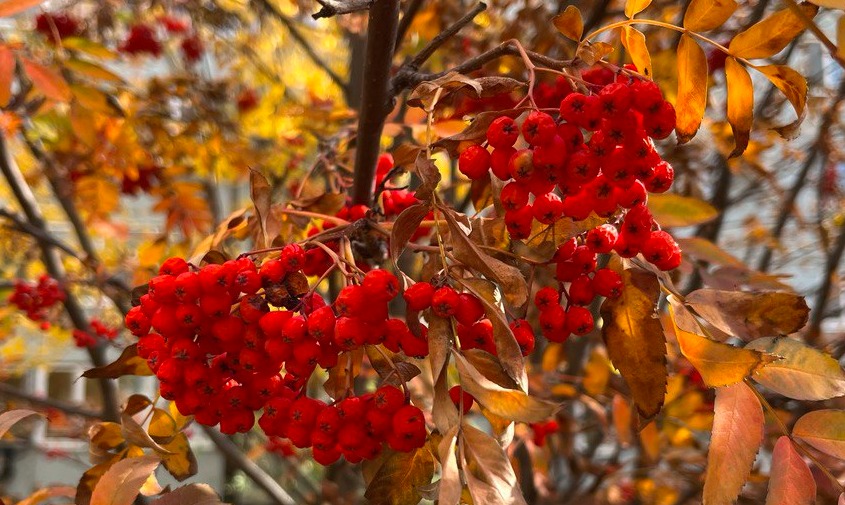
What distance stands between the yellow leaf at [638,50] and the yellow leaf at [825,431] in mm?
521

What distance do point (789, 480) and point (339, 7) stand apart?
0.86m

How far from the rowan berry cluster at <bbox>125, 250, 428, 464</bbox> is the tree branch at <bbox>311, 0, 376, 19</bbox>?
32cm

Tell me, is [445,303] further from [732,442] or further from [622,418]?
[622,418]

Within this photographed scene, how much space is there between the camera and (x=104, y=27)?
13.2ft

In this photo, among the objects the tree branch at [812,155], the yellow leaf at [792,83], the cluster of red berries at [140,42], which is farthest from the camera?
the cluster of red berries at [140,42]

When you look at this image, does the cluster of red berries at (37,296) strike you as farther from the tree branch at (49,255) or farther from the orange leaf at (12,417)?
the orange leaf at (12,417)

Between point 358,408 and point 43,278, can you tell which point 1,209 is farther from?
point 358,408

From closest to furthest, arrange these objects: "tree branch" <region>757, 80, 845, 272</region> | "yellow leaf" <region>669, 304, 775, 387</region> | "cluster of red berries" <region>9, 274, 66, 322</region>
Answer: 1. "yellow leaf" <region>669, 304, 775, 387</region>
2. "cluster of red berries" <region>9, 274, 66, 322</region>
3. "tree branch" <region>757, 80, 845, 272</region>

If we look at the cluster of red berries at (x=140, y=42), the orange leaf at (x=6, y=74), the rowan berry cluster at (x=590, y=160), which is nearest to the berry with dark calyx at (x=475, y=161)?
the rowan berry cluster at (x=590, y=160)

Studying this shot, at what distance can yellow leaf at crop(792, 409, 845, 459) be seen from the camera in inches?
37.4

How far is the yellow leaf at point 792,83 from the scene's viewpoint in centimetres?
97

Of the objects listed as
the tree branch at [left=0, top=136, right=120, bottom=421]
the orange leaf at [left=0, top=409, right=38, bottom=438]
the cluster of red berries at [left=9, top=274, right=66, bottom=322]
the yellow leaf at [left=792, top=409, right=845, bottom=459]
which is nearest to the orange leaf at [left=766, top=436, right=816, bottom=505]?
the yellow leaf at [left=792, top=409, right=845, bottom=459]

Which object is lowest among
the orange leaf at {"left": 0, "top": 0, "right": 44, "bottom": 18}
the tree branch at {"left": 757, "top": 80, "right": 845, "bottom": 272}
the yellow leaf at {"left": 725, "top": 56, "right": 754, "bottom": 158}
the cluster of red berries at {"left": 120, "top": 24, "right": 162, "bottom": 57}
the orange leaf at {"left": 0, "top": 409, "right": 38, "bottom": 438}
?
the tree branch at {"left": 757, "top": 80, "right": 845, "bottom": 272}

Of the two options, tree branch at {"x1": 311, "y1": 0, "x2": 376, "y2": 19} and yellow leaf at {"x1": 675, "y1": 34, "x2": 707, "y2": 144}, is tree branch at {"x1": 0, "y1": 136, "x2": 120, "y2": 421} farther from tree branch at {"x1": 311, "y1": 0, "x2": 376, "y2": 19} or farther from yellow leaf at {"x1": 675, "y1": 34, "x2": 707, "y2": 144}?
yellow leaf at {"x1": 675, "y1": 34, "x2": 707, "y2": 144}
